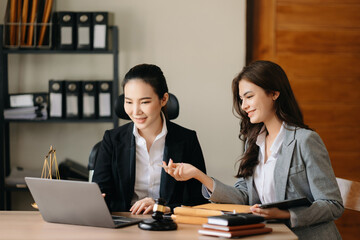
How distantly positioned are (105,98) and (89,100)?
0.12 metres

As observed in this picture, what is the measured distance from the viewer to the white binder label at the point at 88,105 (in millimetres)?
3812

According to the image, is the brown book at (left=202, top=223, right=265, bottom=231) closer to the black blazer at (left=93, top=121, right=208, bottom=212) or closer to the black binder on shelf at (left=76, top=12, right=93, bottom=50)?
the black blazer at (left=93, top=121, right=208, bottom=212)

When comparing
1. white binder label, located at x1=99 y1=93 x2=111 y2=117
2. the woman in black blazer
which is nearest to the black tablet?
the woman in black blazer

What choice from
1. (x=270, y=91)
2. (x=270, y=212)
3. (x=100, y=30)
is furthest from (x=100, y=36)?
(x=270, y=212)

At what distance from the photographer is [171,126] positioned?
2.38m

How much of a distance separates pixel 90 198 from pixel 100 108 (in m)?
2.17

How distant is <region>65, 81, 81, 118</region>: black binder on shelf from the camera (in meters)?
3.80

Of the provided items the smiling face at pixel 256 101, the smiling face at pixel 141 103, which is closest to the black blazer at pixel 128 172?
the smiling face at pixel 141 103

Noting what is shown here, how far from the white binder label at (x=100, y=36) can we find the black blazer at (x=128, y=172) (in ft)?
5.18

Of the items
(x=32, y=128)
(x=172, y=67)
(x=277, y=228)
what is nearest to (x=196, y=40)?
(x=172, y=67)

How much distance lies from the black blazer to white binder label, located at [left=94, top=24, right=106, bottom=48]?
62.1 inches

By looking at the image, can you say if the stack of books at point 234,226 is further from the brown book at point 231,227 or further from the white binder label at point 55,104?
the white binder label at point 55,104

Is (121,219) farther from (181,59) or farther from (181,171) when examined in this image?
(181,59)

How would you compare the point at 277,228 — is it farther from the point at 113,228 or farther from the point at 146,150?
the point at 146,150
